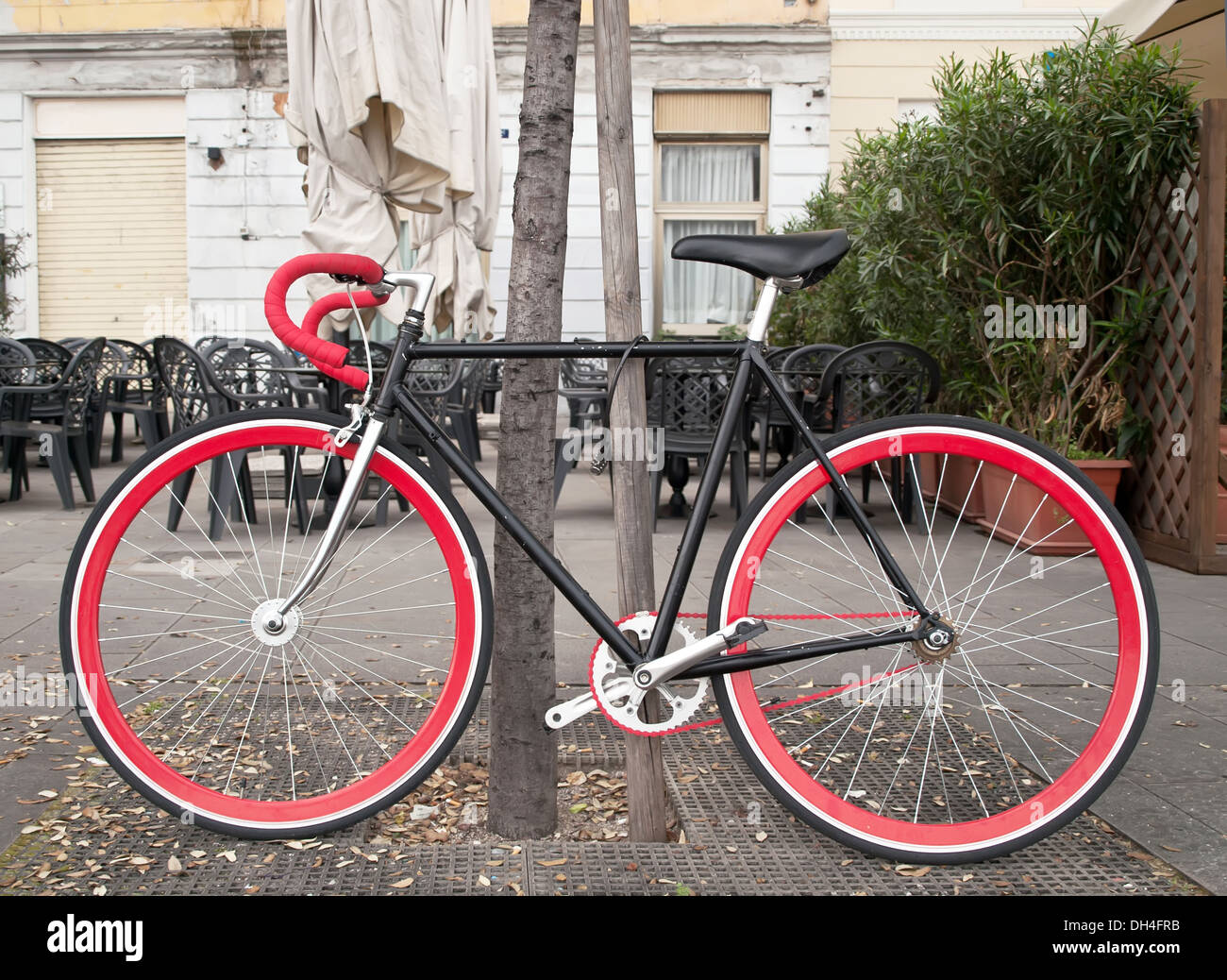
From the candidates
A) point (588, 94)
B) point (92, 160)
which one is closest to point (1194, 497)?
point (588, 94)

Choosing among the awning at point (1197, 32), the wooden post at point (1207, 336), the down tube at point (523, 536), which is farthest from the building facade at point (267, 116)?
the down tube at point (523, 536)

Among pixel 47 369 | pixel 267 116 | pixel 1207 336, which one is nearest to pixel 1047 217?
pixel 1207 336

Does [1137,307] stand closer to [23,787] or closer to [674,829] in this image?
[674,829]

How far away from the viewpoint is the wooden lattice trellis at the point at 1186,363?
5.11 meters

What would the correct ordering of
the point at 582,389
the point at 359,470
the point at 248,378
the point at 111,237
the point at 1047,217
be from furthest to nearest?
the point at 111,237 < the point at 582,389 < the point at 248,378 < the point at 1047,217 < the point at 359,470

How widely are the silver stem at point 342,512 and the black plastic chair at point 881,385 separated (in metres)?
4.02

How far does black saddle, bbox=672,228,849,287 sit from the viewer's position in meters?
2.29

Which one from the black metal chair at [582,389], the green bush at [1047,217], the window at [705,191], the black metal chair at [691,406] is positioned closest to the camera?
the green bush at [1047,217]

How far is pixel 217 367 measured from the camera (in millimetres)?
5859

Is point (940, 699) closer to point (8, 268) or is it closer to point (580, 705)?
point (580, 705)

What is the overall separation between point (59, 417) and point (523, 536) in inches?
227

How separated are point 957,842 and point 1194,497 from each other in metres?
3.66

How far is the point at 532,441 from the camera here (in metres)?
2.52

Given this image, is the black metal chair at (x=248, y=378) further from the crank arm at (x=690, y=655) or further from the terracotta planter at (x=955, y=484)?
the crank arm at (x=690, y=655)
